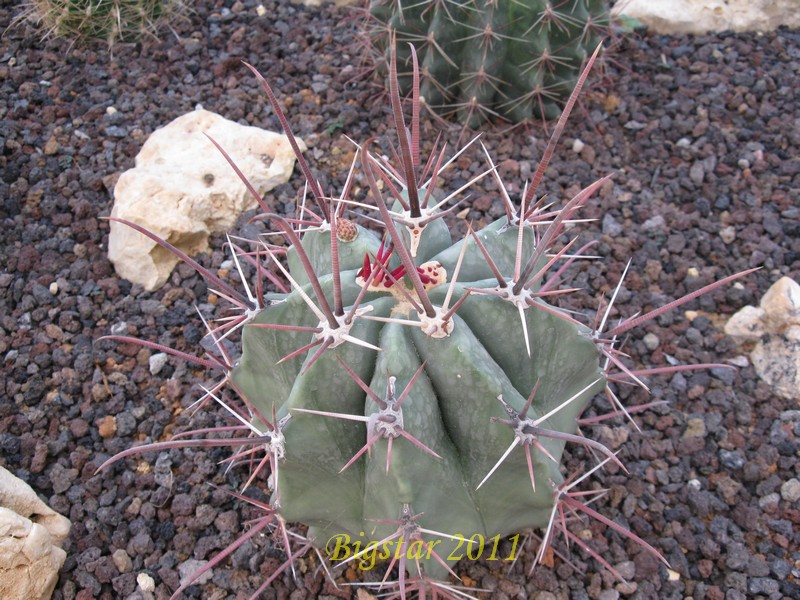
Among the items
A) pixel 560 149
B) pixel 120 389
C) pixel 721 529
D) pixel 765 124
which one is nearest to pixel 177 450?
pixel 120 389

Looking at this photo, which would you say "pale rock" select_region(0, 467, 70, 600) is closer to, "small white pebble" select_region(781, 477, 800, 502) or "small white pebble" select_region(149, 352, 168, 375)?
"small white pebble" select_region(149, 352, 168, 375)

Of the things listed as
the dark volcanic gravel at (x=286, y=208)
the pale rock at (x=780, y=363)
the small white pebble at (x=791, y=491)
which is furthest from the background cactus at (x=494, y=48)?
the small white pebble at (x=791, y=491)

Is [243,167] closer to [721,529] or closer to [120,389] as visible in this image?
[120,389]

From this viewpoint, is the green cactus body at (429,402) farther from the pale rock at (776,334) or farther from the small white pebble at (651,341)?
the pale rock at (776,334)

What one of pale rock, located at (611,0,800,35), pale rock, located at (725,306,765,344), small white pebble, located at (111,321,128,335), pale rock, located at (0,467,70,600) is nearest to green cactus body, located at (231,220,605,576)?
pale rock, located at (0,467,70,600)

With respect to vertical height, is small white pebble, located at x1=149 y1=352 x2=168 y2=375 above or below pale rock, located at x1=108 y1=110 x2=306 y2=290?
below
